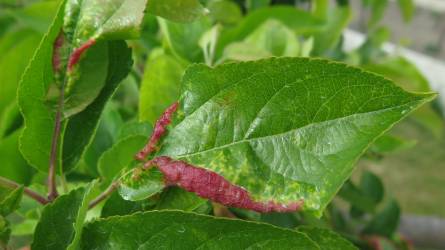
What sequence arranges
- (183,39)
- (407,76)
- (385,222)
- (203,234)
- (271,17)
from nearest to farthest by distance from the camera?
(203,234) → (183,39) → (271,17) → (407,76) → (385,222)

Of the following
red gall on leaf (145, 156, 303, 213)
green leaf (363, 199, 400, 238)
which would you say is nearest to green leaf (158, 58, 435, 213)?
red gall on leaf (145, 156, 303, 213)

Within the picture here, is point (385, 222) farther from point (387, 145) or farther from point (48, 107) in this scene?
point (48, 107)

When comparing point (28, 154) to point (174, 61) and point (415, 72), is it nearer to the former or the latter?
point (174, 61)

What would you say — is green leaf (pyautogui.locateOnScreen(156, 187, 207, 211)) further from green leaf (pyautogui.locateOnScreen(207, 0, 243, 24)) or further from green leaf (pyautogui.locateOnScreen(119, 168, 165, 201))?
green leaf (pyautogui.locateOnScreen(207, 0, 243, 24))

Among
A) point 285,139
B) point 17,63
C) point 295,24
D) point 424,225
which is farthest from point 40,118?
point 424,225

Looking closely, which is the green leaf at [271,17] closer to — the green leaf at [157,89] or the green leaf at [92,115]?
the green leaf at [157,89]

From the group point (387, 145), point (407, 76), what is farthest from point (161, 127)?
point (407, 76)
